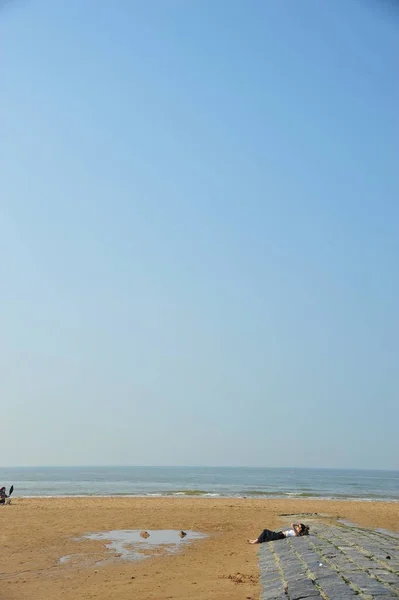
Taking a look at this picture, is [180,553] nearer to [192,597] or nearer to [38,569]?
[38,569]

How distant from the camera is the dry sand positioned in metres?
10.8

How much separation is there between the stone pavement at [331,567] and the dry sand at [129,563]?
1.64 ft

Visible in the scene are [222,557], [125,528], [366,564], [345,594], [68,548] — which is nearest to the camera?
[345,594]

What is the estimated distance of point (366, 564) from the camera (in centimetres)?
1084

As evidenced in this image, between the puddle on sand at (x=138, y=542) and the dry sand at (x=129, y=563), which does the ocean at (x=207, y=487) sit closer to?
the dry sand at (x=129, y=563)

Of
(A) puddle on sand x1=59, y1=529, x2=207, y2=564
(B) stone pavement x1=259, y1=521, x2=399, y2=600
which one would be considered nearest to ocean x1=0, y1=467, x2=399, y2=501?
(A) puddle on sand x1=59, y1=529, x2=207, y2=564

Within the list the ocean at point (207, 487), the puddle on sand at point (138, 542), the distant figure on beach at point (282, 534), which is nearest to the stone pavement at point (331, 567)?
the distant figure on beach at point (282, 534)

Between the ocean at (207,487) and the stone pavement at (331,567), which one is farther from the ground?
the ocean at (207,487)

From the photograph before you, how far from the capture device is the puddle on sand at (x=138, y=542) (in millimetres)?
14953

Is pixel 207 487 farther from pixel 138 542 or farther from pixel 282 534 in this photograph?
pixel 282 534

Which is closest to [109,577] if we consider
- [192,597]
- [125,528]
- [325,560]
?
[192,597]

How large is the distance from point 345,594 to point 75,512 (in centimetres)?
2048

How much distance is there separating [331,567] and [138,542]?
27.0ft

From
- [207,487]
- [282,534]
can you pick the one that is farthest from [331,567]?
[207,487]
